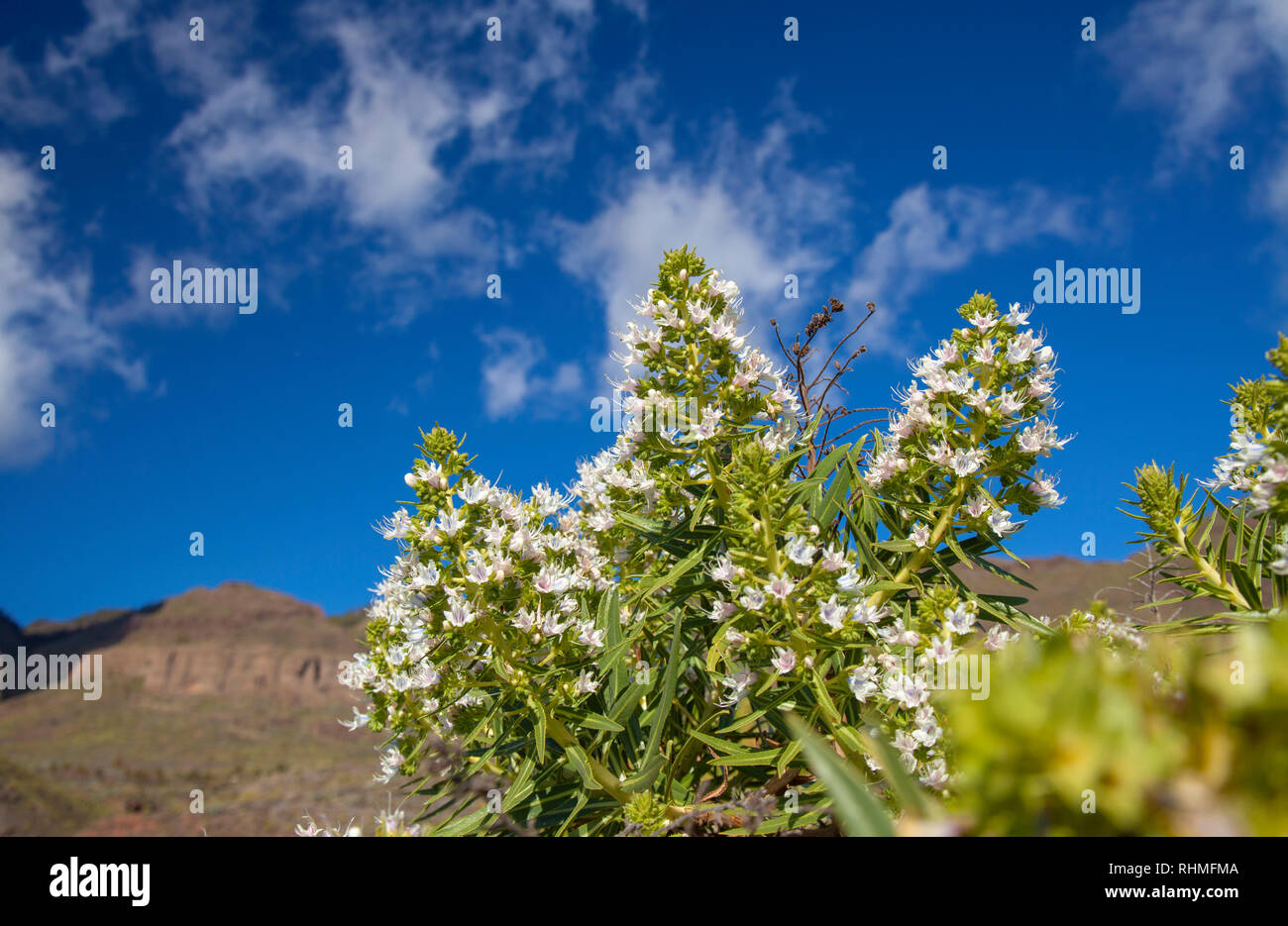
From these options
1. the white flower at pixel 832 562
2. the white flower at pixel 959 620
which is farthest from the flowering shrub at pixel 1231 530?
the white flower at pixel 832 562

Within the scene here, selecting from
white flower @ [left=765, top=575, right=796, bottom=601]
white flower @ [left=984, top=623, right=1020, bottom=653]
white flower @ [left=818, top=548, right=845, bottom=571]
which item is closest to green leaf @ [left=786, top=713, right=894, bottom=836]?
white flower @ [left=765, top=575, right=796, bottom=601]

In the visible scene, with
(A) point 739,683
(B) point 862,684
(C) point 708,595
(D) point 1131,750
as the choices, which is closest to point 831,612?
(B) point 862,684

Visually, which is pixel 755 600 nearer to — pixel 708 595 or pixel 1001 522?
pixel 708 595

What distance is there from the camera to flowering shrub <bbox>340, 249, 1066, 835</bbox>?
252 centimetres

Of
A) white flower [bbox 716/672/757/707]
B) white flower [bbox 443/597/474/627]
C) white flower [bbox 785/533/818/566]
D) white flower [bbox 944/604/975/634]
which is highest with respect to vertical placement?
white flower [bbox 785/533/818/566]

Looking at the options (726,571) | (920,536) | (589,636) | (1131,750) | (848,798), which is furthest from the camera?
(920,536)

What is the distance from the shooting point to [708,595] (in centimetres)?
311

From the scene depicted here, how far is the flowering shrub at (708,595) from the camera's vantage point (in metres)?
2.52

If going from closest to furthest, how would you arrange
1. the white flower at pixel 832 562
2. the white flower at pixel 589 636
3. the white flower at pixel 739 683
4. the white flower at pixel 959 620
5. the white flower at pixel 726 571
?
the white flower at pixel 959 620
the white flower at pixel 832 562
the white flower at pixel 726 571
the white flower at pixel 739 683
the white flower at pixel 589 636

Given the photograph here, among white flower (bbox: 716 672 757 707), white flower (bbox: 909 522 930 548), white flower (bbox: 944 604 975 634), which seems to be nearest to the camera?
white flower (bbox: 944 604 975 634)

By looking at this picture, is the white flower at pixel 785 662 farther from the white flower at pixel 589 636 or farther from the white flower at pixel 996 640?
the white flower at pixel 589 636

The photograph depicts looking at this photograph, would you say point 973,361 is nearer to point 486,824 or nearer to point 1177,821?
point 486,824

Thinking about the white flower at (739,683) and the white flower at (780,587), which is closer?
the white flower at (780,587)

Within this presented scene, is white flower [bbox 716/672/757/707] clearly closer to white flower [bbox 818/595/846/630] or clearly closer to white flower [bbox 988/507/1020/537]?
white flower [bbox 818/595/846/630]
